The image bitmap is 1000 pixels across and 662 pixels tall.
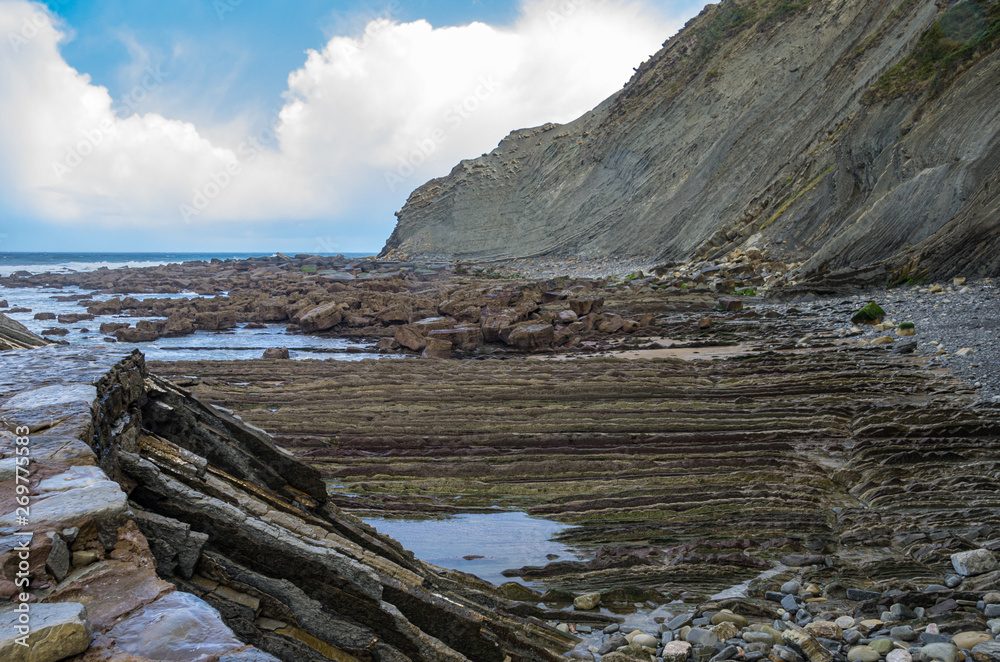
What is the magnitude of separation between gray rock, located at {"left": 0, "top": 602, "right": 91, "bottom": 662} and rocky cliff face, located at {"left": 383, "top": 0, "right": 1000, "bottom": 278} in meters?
16.6

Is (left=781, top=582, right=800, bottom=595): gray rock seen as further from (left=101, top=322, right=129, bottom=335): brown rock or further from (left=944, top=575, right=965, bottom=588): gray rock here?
(left=101, top=322, right=129, bottom=335): brown rock

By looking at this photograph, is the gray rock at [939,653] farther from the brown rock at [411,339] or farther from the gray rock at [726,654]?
the brown rock at [411,339]

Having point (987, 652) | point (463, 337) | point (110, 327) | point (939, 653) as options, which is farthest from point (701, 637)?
point (110, 327)

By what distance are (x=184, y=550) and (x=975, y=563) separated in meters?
5.17

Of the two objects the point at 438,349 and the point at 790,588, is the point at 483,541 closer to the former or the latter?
the point at 790,588

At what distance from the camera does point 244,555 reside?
3.02 m

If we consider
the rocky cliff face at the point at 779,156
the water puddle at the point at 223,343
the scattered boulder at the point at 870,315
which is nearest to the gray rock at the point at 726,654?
the scattered boulder at the point at 870,315

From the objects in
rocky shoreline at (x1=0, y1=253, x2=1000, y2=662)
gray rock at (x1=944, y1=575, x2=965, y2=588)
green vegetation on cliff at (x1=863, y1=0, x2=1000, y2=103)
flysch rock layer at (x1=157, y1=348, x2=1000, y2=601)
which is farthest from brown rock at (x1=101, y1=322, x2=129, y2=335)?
green vegetation on cliff at (x1=863, y1=0, x2=1000, y2=103)

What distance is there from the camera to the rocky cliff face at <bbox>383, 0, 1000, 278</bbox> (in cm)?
1644

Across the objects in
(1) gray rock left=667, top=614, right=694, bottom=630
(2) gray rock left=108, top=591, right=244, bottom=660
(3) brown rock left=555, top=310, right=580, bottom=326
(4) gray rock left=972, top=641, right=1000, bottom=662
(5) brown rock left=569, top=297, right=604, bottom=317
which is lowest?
(1) gray rock left=667, top=614, right=694, bottom=630

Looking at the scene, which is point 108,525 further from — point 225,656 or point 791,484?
point 791,484

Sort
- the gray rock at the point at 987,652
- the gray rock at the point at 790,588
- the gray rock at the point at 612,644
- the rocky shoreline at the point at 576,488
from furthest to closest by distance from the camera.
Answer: the gray rock at the point at 790,588
the gray rock at the point at 612,644
the gray rock at the point at 987,652
the rocky shoreline at the point at 576,488

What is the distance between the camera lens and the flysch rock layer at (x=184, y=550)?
2117 millimetres

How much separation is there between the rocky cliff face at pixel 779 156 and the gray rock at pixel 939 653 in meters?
13.0
